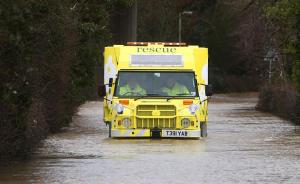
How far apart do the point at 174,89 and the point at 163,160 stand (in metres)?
Answer: 6.32

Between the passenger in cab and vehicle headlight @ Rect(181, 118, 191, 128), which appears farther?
the passenger in cab

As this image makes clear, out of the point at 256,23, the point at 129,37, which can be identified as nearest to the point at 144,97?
the point at 256,23

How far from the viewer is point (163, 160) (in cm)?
1886

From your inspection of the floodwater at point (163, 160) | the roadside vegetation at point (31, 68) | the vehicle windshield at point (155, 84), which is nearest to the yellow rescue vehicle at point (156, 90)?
the vehicle windshield at point (155, 84)

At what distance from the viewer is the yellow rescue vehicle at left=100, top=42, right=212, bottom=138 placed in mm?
24156

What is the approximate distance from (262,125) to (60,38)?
11493mm

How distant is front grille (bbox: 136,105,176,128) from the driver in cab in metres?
0.83

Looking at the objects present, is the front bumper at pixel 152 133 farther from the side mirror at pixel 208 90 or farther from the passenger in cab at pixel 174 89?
the side mirror at pixel 208 90

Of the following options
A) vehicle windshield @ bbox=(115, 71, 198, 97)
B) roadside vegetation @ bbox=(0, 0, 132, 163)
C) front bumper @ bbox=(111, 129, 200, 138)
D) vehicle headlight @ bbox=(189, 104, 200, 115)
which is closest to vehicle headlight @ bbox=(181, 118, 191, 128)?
front bumper @ bbox=(111, 129, 200, 138)

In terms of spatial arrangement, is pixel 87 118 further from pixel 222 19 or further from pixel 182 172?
pixel 222 19

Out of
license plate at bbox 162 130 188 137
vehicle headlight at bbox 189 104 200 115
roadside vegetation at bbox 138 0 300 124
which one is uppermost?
roadside vegetation at bbox 138 0 300 124

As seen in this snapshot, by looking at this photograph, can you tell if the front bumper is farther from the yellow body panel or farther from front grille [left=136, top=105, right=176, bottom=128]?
front grille [left=136, top=105, right=176, bottom=128]

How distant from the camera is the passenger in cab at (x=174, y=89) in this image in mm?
24922

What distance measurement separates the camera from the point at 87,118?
36.9m
